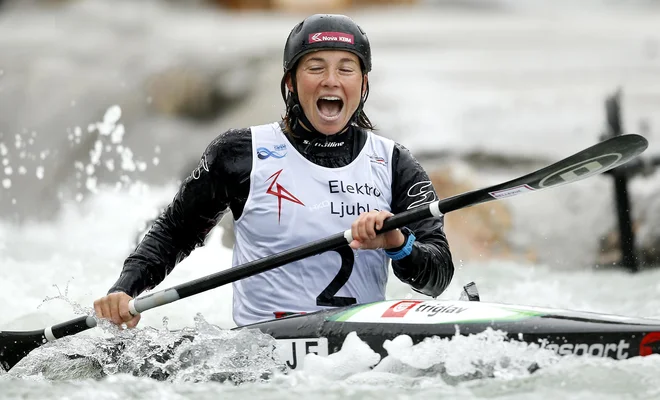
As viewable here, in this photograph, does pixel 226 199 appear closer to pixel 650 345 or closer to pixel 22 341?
pixel 22 341

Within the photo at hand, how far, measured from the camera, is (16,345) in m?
4.22

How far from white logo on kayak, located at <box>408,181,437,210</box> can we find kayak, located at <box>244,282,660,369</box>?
481mm

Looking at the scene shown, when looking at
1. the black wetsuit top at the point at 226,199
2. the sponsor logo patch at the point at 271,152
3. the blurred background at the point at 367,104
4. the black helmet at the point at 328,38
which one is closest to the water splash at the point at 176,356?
the black wetsuit top at the point at 226,199

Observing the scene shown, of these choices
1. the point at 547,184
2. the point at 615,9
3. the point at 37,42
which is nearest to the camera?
the point at 547,184

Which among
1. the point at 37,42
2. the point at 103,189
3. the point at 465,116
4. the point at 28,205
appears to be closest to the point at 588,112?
the point at 465,116

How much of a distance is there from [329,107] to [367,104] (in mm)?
7810

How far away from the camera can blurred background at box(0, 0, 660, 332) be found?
999 centimetres

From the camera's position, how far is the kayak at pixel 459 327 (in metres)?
3.28

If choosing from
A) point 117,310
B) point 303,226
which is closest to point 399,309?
point 303,226

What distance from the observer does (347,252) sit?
402cm

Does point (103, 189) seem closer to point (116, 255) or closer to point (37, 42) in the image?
point (116, 255)

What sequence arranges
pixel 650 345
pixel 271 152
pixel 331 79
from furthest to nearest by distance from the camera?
pixel 271 152 → pixel 331 79 → pixel 650 345

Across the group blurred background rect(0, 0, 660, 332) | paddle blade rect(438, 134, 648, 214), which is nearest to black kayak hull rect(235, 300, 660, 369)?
paddle blade rect(438, 134, 648, 214)

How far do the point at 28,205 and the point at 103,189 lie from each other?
4.80 feet
